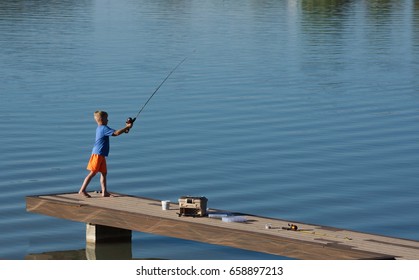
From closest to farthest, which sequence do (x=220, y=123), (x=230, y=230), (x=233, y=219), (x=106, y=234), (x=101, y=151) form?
(x=230, y=230), (x=233, y=219), (x=106, y=234), (x=101, y=151), (x=220, y=123)

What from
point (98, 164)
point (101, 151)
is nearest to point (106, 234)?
point (98, 164)

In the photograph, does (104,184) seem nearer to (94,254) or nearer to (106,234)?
(106,234)

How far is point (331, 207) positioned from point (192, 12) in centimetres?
4617

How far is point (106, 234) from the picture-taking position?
721 inches

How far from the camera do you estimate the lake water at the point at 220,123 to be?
20.4 m

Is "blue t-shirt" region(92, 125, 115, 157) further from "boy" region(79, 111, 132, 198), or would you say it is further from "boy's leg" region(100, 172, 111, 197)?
"boy's leg" region(100, 172, 111, 197)

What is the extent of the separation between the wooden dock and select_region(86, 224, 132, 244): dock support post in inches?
13.1

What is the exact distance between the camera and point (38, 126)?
27766mm

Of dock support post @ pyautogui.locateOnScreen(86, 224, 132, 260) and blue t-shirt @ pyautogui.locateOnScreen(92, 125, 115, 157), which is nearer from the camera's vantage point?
dock support post @ pyautogui.locateOnScreen(86, 224, 132, 260)

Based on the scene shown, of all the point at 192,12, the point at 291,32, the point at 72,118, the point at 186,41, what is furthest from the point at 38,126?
the point at 192,12

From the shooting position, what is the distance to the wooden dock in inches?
610

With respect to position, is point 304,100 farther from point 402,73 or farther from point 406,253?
point 406,253

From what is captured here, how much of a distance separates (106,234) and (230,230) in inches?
102

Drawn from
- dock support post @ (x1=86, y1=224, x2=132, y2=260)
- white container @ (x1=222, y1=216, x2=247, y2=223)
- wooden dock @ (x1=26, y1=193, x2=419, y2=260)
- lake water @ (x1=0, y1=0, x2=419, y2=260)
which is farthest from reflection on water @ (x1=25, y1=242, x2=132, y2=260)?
white container @ (x1=222, y1=216, x2=247, y2=223)
